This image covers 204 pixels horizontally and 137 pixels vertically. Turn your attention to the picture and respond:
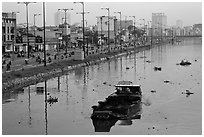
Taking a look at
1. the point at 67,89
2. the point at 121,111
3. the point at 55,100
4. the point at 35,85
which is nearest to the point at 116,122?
the point at 121,111

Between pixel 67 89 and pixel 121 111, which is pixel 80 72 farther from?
pixel 121 111

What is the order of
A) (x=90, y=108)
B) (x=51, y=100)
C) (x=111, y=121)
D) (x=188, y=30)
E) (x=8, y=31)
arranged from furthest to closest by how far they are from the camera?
(x=188, y=30)
(x=8, y=31)
(x=51, y=100)
(x=90, y=108)
(x=111, y=121)

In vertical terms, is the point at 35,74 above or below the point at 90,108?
above

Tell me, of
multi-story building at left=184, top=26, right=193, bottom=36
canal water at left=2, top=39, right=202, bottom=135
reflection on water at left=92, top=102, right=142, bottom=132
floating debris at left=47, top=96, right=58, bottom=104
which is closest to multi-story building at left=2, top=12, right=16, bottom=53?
canal water at left=2, top=39, right=202, bottom=135

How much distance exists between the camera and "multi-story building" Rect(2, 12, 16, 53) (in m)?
30.0

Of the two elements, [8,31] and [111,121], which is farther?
[8,31]

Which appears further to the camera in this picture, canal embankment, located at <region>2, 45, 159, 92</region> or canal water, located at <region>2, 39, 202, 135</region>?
canal embankment, located at <region>2, 45, 159, 92</region>

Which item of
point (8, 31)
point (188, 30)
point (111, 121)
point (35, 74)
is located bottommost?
point (111, 121)

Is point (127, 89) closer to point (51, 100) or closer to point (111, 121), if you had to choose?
point (51, 100)

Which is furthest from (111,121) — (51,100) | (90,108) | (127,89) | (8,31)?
(8,31)

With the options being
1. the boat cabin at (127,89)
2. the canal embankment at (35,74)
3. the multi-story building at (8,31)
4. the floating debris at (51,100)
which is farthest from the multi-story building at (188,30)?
the floating debris at (51,100)

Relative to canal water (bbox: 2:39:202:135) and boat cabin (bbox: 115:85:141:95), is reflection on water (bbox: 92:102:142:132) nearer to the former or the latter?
canal water (bbox: 2:39:202:135)

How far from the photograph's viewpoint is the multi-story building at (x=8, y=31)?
3005 centimetres

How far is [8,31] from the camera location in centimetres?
3100
